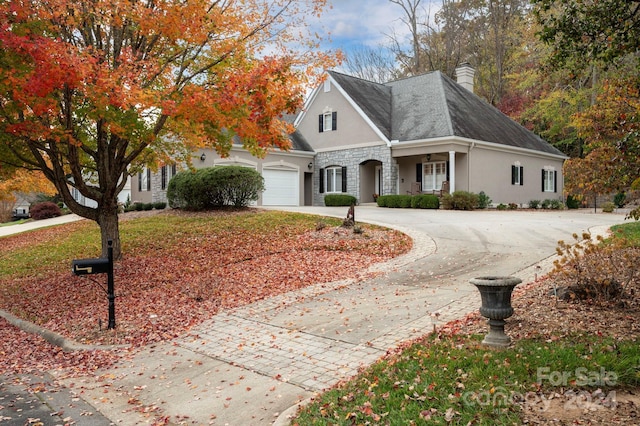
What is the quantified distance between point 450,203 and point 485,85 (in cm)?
2151

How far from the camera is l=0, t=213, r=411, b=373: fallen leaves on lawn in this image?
691cm

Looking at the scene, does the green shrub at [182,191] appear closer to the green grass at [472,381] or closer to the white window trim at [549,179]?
the green grass at [472,381]

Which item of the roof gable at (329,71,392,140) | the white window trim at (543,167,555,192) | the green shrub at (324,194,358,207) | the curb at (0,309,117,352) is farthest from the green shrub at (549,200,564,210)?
the curb at (0,309,117,352)

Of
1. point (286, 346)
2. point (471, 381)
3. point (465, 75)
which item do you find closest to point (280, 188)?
point (465, 75)

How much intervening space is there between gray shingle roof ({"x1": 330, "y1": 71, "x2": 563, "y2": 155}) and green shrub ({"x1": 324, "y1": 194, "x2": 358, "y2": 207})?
3756 mm

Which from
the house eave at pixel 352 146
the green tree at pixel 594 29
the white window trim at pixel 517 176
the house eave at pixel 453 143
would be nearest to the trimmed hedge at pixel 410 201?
the house eave at pixel 453 143

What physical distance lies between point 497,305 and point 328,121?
23.6 meters

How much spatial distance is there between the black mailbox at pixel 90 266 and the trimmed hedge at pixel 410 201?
17252mm

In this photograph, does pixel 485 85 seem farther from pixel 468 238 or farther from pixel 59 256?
pixel 59 256

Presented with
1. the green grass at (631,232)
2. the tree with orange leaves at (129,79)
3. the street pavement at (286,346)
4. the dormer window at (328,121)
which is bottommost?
the street pavement at (286,346)

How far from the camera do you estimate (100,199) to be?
1102cm

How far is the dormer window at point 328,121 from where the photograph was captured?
2725 cm

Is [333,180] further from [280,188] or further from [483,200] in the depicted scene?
[483,200]

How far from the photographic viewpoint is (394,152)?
81.6 ft
